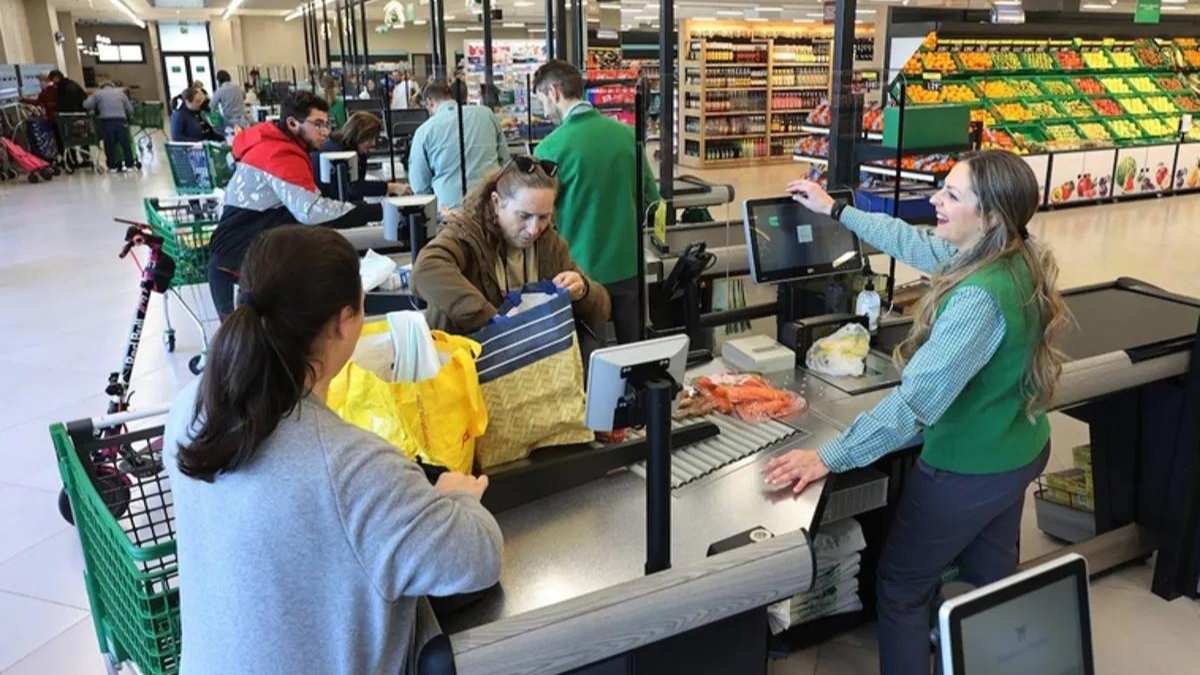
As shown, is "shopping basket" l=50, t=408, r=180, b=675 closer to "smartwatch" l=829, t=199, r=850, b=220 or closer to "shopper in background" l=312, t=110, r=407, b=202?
"smartwatch" l=829, t=199, r=850, b=220

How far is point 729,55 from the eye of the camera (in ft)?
49.5

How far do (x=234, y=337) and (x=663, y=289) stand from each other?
88.8 inches

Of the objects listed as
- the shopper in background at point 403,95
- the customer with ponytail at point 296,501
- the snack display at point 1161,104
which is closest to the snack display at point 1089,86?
the snack display at point 1161,104

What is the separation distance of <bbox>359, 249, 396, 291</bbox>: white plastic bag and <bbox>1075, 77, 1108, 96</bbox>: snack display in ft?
36.9

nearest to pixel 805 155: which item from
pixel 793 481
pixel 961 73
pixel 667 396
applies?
pixel 961 73

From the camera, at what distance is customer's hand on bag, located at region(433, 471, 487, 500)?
1514 mm

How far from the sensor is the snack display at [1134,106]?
11.8 meters

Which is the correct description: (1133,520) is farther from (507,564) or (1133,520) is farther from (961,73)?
(961,73)

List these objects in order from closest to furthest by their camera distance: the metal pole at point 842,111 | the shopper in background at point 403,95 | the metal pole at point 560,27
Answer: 1. the metal pole at point 842,111
2. the metal pole at point 560,27
3. the shopper in background at point 403,95

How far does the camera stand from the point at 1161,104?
39.5 ft

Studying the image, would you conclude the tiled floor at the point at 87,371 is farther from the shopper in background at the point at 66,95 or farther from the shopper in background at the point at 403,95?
the shopper in background at the point at 403,95

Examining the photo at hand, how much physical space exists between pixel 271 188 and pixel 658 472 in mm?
2893

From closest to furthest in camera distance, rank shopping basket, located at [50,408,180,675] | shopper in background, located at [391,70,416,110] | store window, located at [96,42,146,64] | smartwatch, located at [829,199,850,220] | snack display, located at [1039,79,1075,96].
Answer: shopping basket, located at [50,408,180,675] → smartwatch, located at [829,199,850,220] → shopper in background, located at [391,70,416,110] → snack display, located at [1039,79,1075,96] → store window, located at [96,42,146,64]

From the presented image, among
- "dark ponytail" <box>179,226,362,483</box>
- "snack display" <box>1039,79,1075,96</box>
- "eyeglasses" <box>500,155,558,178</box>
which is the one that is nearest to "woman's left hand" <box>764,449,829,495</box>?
"eyeglasses" <box>500,155,558,178</box>
